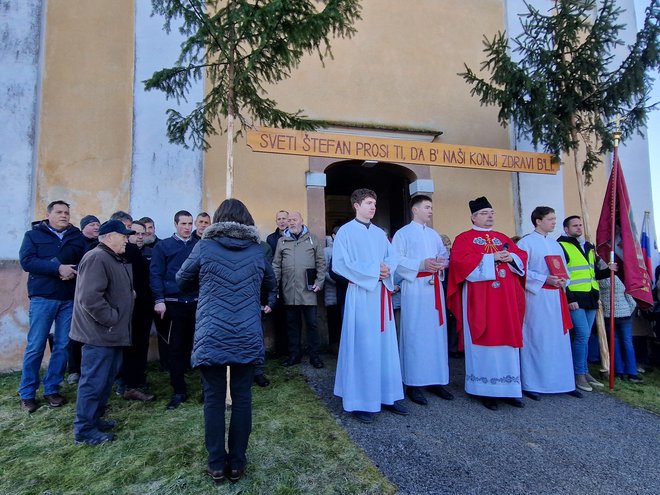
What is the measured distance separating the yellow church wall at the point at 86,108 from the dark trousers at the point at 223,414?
4.18 meters

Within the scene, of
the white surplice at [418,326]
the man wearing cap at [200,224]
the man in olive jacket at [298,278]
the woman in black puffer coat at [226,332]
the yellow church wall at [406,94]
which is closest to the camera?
the woman in black puffer coat at [226,332]

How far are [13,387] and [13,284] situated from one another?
141 cm

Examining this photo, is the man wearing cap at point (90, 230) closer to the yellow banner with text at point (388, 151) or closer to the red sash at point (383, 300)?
the yellow banner with text at point (388, 151)

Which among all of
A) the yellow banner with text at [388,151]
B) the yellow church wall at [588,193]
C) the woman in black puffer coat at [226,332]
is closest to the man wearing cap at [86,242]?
the yellow banner with text at [388,151]

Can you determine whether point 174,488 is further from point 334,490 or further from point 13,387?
point 13,387

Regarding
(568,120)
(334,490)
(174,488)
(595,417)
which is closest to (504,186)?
(568,120)

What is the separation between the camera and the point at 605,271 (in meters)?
5.70

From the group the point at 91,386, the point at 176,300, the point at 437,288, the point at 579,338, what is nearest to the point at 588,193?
the point at 579,338

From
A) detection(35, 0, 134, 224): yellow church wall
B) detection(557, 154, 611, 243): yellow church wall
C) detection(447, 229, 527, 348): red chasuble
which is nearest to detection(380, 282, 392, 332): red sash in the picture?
detection(447, 229, 527, 348): red chasuble

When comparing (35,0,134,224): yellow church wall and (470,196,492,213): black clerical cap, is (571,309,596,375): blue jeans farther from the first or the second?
(35,0,134,224): yellow church wall

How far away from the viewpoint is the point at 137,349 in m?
4.59

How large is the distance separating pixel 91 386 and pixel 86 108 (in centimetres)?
437

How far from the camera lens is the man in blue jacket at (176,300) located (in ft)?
13.7

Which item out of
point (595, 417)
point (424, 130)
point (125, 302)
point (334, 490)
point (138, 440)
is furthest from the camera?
point (424, 130)
